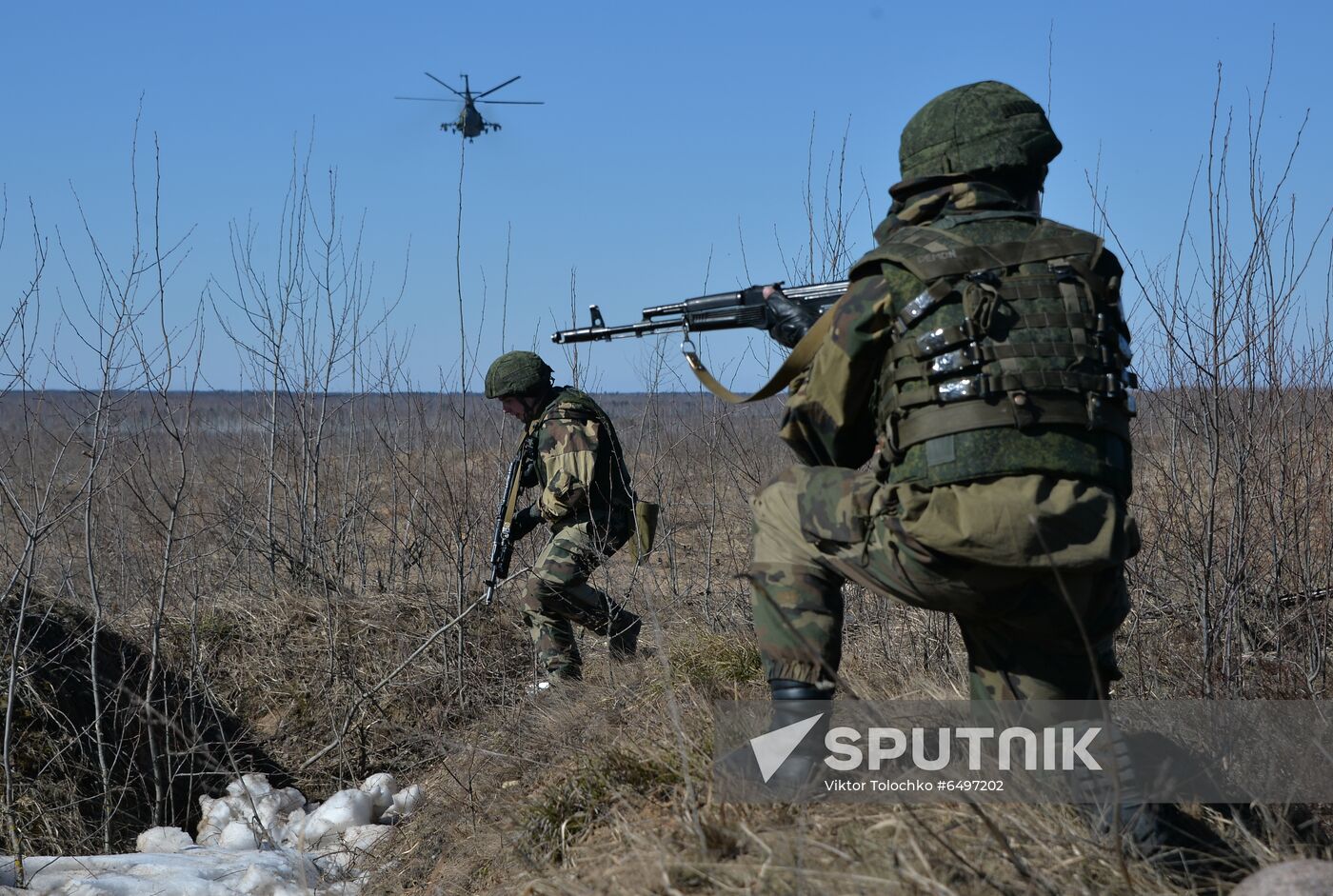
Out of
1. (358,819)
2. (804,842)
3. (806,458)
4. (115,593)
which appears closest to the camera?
Result: (804,842)

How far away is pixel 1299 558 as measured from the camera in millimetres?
4051

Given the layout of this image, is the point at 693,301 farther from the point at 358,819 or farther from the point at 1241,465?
the point at 358,819

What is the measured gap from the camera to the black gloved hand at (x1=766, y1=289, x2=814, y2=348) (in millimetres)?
2877

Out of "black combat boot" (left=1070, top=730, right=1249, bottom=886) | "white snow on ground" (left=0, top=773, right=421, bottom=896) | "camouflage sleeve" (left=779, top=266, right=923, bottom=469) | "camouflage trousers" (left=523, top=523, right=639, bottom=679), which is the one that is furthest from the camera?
"camouflage trousers" (left=523, top=523, right=639, bottom=679)

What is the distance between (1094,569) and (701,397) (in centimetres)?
380

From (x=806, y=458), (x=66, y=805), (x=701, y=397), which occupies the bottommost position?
(x=66, y=805)

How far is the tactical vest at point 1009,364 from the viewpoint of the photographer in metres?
2.17

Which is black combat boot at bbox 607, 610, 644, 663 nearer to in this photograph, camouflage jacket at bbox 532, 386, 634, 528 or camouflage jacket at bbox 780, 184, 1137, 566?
camouflage jacket at bbox 532, 386, 634, 528

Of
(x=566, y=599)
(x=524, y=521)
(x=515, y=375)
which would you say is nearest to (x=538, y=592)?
(x=566, y=599)

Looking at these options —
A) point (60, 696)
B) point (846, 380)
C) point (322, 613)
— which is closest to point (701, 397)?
point (322, 613)

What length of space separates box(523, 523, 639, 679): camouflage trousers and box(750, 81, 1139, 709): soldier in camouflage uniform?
275cm

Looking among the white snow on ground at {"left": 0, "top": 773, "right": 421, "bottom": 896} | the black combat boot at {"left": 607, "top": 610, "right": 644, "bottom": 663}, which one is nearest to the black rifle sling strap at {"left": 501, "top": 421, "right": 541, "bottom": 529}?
the black combat boot at {"left": 607, "top": 610, "right": 644, "bottom": 663}

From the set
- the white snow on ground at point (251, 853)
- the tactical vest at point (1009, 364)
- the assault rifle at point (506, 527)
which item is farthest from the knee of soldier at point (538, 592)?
the tactical vest at point (1009, 364)

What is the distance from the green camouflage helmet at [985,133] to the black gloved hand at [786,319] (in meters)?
0.53
